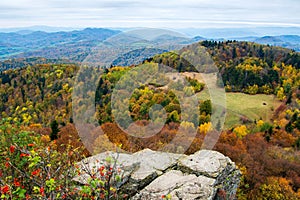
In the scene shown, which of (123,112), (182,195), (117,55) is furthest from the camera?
(123,112)

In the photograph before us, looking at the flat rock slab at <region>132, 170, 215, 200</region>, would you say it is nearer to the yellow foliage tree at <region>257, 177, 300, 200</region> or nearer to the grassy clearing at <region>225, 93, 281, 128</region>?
the yellow foliage tree at <region>257, 177, 300, 200</region>

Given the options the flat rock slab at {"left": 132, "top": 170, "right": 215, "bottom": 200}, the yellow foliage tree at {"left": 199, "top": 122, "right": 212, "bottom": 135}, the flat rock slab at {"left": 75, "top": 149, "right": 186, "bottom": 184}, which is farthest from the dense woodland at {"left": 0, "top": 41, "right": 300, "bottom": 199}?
the flat rock slab at {"left": 132, "top": 170, "right": 215, "bottom": 200}

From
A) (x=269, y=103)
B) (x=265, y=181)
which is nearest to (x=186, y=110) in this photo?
(x=265, y=181)

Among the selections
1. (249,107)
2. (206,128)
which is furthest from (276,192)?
(249,107)

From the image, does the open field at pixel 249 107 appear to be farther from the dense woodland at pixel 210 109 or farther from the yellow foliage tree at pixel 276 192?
the yellow foliage tree at pixel 276 192

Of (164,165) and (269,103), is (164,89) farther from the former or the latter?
(269,103)

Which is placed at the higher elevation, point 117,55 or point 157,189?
point 117,55

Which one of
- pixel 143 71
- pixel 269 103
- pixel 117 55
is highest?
pixel 117 55

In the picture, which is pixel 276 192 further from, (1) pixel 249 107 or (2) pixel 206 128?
(1) pixel 249 107
